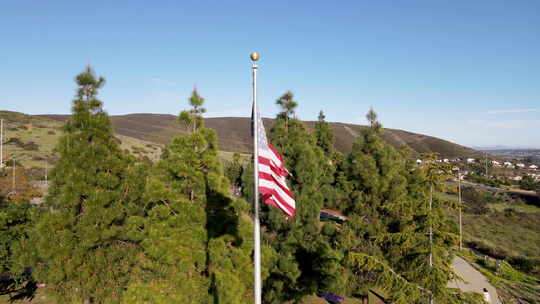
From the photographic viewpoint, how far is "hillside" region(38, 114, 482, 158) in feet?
342

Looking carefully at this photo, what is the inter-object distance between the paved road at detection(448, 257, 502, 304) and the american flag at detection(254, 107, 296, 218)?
14.3 metres

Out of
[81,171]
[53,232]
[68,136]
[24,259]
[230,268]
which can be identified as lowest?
[24,259]

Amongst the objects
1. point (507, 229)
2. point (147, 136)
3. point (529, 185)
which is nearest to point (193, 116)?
point (507, 229)

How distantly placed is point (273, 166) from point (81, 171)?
239 inches

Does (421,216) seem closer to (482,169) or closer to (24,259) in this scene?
(24,259)

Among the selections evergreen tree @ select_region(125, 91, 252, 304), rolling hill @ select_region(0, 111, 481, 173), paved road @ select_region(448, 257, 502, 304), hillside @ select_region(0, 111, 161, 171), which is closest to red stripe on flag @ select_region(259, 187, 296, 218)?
evergreen tree @ select_region(125, 91, 252, 304)

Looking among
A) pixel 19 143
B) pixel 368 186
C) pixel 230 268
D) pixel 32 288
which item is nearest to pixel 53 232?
pixel 230 268

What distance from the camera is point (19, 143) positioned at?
57.4 m

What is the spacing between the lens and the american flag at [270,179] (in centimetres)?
569

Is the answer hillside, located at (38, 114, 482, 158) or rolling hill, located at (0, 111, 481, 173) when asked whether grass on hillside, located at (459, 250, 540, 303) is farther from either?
hillside, located at (38, 114, 482, 158)

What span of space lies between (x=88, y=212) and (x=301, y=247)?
7693 mm

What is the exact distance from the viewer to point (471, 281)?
1914 cm

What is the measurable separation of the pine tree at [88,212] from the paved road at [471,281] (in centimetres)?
1528

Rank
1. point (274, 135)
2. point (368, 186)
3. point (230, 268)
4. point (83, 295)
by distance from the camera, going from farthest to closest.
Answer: point (274, 135)
point (368, 186)
point (83, 295)
point (230, 268)
